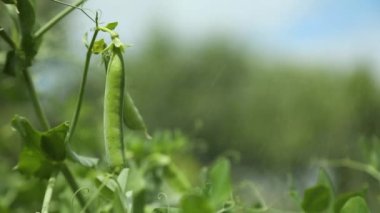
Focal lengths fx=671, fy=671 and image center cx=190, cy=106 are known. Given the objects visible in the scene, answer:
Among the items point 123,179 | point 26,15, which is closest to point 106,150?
point 123,179

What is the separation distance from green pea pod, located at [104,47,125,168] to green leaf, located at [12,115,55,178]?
0.08 meters

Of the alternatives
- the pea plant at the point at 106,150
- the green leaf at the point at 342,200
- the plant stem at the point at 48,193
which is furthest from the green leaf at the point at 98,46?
the green leaf at the point at 342,200

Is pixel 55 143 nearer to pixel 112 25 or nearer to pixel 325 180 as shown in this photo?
pixel 112 25

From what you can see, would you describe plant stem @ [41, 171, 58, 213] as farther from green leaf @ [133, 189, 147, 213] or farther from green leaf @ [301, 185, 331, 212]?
green leaf @ [301, 185, 331, 212]

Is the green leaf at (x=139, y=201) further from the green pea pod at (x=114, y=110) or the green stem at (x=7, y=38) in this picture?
the green stem at (x=7, y=38)

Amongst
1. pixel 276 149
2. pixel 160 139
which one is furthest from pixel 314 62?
pixel 160 139

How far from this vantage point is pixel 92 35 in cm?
46

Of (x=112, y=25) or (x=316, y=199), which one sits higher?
(x=112, y=25)

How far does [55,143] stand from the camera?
0.51m

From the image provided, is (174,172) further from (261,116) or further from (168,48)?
(168,48)

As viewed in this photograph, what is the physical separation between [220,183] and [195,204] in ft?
0.78

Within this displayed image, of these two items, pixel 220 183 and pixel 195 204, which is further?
pixel 220 183

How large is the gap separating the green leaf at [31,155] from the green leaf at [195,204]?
0.71ft

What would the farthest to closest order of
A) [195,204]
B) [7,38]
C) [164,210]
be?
1. [7,38]
2. [164,210]
3. [195,204]
